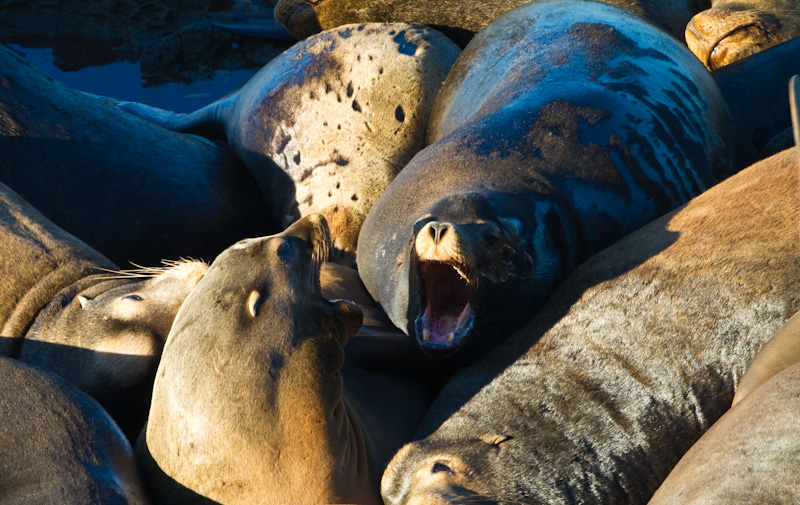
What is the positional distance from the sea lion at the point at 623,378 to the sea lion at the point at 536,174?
24 cm

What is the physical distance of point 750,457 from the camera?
1921 millimetres

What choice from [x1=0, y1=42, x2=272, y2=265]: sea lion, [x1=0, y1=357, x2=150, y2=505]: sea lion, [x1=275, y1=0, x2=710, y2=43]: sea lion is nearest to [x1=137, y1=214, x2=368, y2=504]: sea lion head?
[x1=0, y1=357, x2=150, y2=505]: sea lion

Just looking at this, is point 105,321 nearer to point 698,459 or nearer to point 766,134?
point 698,459

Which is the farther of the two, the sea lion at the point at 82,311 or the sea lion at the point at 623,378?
the sea lion at the point at 82,311

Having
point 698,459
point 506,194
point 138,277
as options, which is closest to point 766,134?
point 506,194

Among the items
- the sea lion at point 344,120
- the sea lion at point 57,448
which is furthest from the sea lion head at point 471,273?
the sea lion at point 344,120

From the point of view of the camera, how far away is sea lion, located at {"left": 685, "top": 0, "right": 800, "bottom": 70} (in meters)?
4.93

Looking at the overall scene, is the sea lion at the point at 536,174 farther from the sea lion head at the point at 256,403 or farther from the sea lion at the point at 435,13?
the sea lion at the point at 435,13

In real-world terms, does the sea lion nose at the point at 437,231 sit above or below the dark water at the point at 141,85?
above

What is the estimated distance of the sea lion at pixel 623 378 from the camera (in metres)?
2.39

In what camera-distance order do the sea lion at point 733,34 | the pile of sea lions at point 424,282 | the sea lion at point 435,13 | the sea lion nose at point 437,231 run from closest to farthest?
1. the pile of sea lions at point 424,282
2. the sea lion nose at point 437,231
3. the sea lion at point 733,34
4. the sea lion at point 435,13

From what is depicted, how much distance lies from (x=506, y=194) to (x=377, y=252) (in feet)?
1.88

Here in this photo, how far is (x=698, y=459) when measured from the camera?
210 cm

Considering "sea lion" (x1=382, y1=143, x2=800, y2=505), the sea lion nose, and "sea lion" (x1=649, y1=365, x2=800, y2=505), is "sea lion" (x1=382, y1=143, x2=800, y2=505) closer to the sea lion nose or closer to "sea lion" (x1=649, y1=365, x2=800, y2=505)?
"sea lion" (x1=649, y1=365, x2=800, y2=505)
